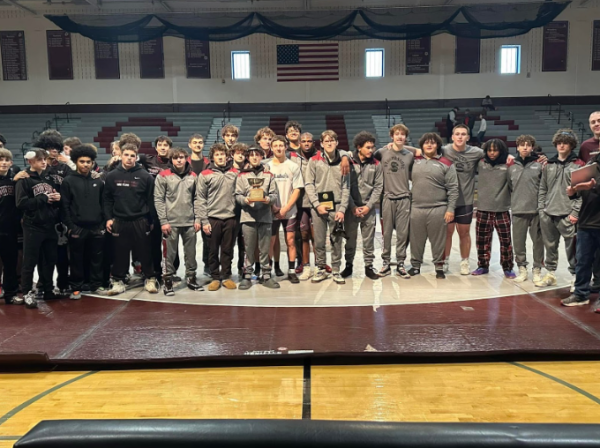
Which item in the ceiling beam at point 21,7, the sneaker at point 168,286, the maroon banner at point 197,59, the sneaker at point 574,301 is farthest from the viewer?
the maroon banner at point 197,59

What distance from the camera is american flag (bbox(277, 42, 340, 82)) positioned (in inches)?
690

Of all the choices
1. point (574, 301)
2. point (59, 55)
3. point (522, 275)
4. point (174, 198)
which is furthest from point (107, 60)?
point (574, 301)

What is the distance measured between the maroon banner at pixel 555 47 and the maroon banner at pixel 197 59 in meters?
12.4

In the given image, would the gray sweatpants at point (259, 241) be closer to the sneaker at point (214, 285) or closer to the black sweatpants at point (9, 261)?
the sneaker at point (214, 285)

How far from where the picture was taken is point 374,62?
17.7 meters

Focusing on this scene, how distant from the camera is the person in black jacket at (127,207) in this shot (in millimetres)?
4957

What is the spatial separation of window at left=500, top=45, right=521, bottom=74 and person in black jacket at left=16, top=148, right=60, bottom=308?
1704 centimetres

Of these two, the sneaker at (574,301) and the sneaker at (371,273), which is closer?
the sneaker at (574,301)

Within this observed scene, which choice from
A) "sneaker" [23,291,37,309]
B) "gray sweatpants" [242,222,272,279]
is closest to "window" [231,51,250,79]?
"gray sweatpants" [242,222,272,279]

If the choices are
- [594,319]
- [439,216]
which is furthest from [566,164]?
[594,319]

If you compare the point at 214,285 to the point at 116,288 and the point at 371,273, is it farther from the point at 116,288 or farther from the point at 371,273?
the point at 371,273

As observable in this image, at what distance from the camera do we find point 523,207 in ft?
17.2

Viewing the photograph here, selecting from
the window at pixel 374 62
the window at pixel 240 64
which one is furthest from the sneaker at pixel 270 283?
the window at pixel 374 62

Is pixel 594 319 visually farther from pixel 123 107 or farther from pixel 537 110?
pixel 123 107
